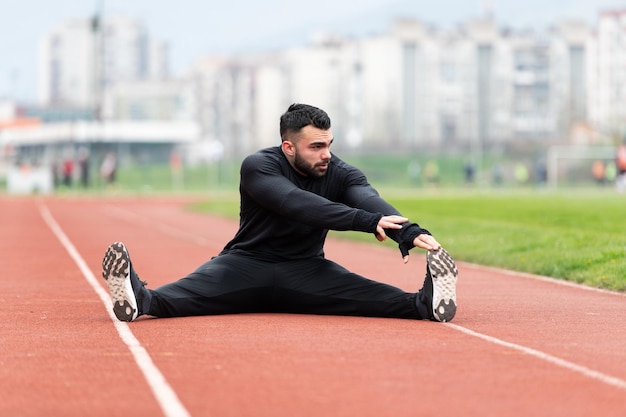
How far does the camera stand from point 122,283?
36.1 feet

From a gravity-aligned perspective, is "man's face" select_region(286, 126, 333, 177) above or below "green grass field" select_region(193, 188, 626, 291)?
above

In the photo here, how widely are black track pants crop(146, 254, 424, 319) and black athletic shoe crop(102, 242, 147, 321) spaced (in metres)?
0.35

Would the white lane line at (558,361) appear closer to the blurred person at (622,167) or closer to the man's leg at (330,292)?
the man's leg at (330,292)

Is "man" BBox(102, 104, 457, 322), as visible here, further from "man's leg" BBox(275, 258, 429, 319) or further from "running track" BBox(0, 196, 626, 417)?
"running track" BBox(0, 196, 626, 417)

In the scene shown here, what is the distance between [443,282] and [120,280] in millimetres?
2332

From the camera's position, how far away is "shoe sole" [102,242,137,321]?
10.9 m

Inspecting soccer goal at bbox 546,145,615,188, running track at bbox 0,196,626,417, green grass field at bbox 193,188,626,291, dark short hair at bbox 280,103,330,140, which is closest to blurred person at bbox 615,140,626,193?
soccer goal at bbox 546,145,615,188

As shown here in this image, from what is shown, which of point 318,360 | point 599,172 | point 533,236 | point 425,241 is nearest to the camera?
point 318,360

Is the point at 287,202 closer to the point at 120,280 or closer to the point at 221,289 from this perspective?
the point at 221,289

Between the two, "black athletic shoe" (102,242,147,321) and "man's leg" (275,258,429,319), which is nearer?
"black athletic shoe" (102,242,147,321)

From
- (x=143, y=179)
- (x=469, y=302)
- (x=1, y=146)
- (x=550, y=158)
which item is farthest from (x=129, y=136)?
(x=469, y=302)

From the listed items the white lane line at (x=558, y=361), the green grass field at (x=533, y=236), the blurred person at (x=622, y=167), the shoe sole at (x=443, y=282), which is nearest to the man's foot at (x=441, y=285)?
the shoe sole at (x=443, y=282)

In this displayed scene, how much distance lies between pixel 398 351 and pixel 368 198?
232 centimetres

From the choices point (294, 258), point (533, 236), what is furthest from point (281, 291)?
point (533, 236)
